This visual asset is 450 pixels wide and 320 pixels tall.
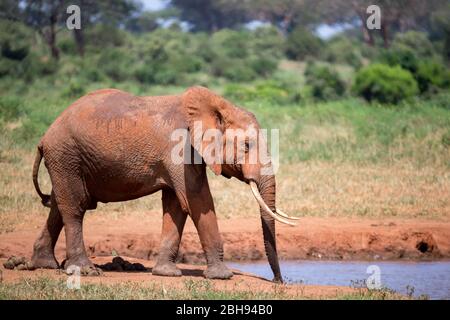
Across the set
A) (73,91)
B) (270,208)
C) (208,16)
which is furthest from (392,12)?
(270,208)

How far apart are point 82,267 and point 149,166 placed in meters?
1.03

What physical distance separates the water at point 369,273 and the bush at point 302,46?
2638 centimetres

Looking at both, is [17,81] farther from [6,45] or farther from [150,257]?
[150,257]

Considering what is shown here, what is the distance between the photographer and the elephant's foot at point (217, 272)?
8.84 metres

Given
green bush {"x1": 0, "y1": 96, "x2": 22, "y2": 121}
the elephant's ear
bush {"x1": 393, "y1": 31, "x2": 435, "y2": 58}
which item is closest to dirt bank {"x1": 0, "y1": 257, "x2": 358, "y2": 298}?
the elephant's ear

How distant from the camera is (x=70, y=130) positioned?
8.95m

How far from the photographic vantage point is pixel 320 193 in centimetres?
1324

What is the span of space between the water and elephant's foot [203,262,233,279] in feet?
2.83

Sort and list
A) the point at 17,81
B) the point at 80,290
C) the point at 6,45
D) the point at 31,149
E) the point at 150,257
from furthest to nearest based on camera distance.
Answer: the point at 6,45
the point at 17,81
the point at 31,149
the point at 150,257
the point at 80,290

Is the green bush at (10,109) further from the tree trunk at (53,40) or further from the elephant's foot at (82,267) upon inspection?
the tree trunk at (53,40)

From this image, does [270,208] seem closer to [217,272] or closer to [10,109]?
[217,272]

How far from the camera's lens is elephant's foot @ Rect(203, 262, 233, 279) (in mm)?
8844
